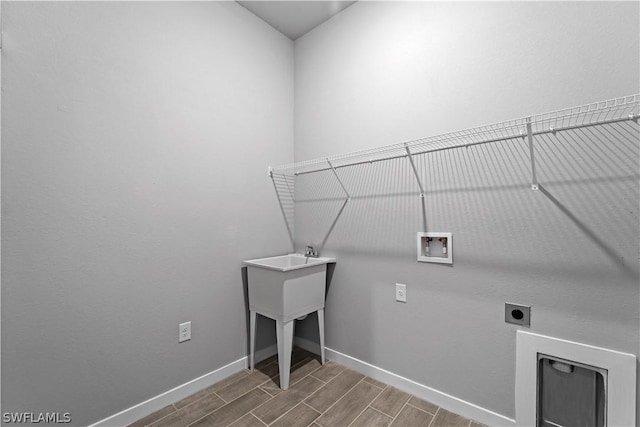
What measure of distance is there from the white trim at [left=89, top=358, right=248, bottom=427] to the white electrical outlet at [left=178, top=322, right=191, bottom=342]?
282mm

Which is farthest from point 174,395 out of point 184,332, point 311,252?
point 311,252

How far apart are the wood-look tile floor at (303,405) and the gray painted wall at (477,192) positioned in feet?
0.57

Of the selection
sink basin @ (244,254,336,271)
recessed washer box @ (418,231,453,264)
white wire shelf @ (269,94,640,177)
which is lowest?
sink basin @ (244,254,336,271)

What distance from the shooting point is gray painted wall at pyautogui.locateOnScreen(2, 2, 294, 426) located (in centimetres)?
121

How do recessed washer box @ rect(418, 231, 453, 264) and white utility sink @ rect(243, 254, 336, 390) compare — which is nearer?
recessed washer box @ rect(418, 231, 453, 264)

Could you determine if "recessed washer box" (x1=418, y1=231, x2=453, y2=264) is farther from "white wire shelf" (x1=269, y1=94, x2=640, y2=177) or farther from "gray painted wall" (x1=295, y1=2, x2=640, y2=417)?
"white wire shelf" (x1=269, y1=94, x2=640, y2=177)

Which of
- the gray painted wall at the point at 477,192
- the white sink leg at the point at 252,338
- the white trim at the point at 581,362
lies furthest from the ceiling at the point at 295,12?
the white trim at the point at 581,362

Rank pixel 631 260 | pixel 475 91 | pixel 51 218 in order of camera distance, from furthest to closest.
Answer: pixel 475 91, pixel 51 218, pixel 631 260

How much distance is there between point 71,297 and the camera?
1.32 meters

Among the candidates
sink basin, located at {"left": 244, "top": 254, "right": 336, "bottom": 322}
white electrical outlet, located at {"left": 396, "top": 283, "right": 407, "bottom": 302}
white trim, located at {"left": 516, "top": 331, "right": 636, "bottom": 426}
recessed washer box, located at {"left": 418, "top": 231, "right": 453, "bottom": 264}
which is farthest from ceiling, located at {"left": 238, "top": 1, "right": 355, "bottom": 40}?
white trim, located at {"left": 516, "top": 331, "right": 636, "bottom": 426}

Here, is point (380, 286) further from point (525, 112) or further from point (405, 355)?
point (525, 112)

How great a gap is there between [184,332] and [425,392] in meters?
1.54

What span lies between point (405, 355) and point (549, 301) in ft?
2.85

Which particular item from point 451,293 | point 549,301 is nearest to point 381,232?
point 451,293
